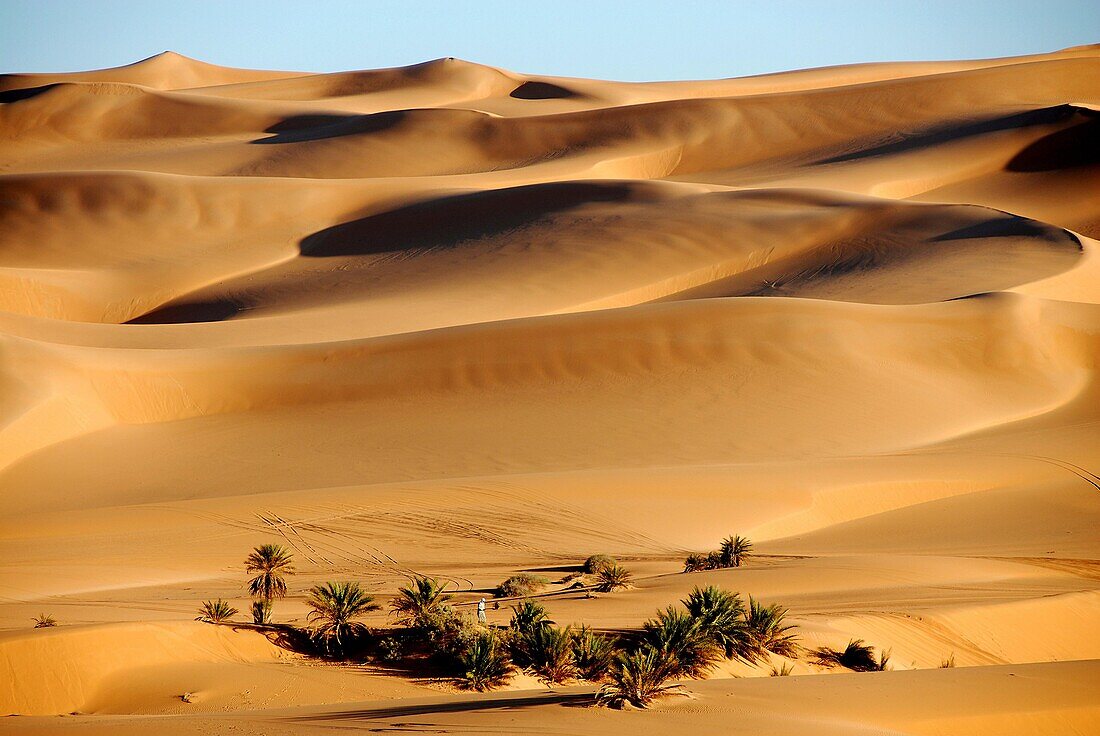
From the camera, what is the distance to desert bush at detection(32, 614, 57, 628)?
997cm

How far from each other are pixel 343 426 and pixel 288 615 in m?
10.8

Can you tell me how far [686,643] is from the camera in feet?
29.4

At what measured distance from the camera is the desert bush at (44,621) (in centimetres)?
997

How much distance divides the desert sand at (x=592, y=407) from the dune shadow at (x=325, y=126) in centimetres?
505

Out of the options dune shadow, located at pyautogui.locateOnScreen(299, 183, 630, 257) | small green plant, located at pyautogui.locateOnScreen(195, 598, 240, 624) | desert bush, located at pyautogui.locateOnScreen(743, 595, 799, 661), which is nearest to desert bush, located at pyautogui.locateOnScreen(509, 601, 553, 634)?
desert bush, located at pyautogui.locateOnScreen(743, 595, 799, 661)

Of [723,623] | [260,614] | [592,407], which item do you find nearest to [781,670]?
[723,623]

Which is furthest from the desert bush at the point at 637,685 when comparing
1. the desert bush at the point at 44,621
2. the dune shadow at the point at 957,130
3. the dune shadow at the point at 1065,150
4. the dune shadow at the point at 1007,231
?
the dune shadow at the point at 957,130

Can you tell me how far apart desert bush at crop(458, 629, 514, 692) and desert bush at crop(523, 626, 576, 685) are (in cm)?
20

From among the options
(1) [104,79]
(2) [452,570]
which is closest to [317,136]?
(1) [104,79]

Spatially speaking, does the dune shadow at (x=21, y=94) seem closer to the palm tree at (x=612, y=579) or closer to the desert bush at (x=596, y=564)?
the desert bush at (x=596, y=564)

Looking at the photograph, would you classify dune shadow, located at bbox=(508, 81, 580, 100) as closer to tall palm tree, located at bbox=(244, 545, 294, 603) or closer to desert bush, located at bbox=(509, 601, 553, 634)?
tall palm tree, located at bbox=(244, 545, 294, 603)

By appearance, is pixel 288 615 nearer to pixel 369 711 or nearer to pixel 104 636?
pixel 104 636

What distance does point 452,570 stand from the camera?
14.2 metres

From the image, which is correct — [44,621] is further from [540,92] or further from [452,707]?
[540,92]
